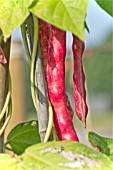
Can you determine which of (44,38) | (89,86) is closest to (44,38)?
(44,38)

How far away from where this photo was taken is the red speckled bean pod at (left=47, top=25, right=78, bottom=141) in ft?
2.03

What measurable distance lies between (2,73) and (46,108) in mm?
79

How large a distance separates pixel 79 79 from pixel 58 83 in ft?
0.09

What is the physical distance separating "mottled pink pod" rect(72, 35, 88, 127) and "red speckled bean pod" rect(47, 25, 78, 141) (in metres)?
0.01

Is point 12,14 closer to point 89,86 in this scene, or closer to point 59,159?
point 59,159

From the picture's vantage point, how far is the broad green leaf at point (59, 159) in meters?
0.54

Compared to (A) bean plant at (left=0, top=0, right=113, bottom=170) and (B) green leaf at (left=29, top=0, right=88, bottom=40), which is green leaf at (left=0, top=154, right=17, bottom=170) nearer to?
(A) bean plant at (left=0, top=0, right=113, bottom=170)

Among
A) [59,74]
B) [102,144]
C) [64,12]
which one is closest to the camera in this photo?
[64,12]

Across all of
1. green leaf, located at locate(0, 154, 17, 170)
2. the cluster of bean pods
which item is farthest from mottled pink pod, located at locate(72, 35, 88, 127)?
green leaf, located at locate(0, 154, 17, 170)

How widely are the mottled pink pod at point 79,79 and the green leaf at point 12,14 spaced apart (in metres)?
0.10

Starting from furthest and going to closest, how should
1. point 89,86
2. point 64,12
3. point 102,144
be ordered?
point 89,86 → point 102,144 → point 64,12

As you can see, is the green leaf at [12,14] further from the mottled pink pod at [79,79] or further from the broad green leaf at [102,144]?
the broad green leaf at [102,144]

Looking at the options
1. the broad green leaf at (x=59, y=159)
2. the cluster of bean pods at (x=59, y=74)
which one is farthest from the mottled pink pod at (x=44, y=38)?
the broad green leaf at (x=59, y=159)

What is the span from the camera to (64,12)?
526 millimetres
